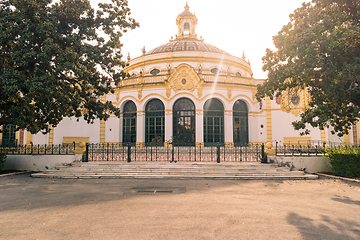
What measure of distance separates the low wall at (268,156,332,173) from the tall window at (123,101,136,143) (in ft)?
56.2

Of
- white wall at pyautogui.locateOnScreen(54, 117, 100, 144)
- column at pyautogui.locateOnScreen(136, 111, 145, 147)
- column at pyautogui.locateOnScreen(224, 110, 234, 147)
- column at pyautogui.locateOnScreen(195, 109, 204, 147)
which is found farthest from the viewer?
white wall at pyautogui.locateOnScreen(54, 117, 100, 144)

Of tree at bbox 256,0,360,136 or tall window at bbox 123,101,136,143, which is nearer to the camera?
tree at bbox 256,0,360,136

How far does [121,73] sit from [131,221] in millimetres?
10080

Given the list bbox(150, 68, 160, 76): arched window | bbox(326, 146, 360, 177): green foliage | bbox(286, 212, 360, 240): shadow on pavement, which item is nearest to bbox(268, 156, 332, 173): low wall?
bbox(326, 146, 360, 177): green foliage

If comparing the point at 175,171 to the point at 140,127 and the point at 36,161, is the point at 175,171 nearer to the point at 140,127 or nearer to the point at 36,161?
the point at 36,161

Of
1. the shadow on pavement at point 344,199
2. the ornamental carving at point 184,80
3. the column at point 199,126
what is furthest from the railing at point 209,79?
the shadow on pavement at point 344,199

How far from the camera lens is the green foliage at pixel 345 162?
10375mm

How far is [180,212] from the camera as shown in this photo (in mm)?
5527

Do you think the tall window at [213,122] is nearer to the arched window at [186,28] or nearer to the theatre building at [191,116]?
the theatre building at [191,116]

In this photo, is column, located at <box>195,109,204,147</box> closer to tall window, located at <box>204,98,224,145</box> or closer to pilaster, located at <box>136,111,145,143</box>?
tall window, located at <box>204,98,224,145</box>

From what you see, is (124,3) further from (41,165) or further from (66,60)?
(41,165)

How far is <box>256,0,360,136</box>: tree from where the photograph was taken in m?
9.49

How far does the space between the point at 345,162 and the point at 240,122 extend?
47.8 feet

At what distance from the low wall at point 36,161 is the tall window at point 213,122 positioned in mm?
13935
